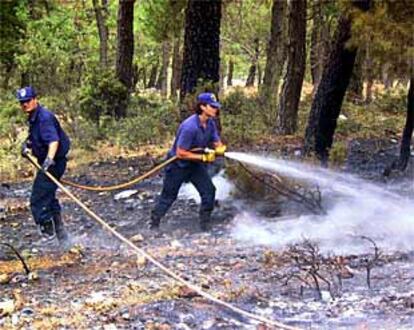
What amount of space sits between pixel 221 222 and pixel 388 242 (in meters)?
2.25

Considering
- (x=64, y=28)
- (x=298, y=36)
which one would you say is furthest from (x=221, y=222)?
(x=64, y=28)

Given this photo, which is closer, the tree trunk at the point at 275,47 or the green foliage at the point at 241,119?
the green foliage at the point at 241,119

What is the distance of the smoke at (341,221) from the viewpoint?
838 cm

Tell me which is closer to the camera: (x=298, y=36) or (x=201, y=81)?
(x=201, y=81)

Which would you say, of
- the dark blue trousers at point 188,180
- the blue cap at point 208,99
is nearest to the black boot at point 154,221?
the dark blue trousers at point 188,180

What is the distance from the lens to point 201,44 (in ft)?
44.8

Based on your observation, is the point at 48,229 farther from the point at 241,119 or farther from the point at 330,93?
the point at 241,119

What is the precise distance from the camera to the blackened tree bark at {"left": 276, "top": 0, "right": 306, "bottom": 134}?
15353 millimetres

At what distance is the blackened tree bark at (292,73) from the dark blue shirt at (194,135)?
21.9ft

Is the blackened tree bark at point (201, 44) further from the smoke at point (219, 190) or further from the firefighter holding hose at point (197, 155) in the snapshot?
the firefighter holding hose at point (197, 155)

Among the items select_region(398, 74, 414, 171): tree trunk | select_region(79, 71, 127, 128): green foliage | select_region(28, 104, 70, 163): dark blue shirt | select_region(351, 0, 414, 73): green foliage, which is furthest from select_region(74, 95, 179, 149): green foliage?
select_region(351, 0, 414, 73): green foliage

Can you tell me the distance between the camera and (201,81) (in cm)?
1330

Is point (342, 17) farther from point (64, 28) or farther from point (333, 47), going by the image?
point (64, 28)

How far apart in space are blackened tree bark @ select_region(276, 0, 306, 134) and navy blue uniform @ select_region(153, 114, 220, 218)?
21.4 ft
